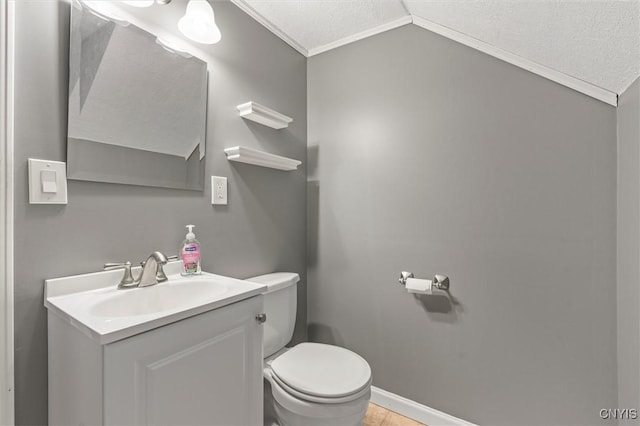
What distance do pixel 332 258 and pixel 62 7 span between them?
5.32 feet

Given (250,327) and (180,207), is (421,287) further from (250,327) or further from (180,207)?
(180,207)

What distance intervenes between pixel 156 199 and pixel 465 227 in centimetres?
143

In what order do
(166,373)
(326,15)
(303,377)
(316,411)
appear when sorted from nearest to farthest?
(166,373) < (316,411) < (303,377) < (326,15)

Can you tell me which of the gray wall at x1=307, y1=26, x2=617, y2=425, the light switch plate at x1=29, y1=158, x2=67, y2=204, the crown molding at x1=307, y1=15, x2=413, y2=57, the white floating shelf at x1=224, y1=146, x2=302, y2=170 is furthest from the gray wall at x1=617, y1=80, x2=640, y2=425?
the light switch plate at x1=29, y1=158, x2=67, y2=204

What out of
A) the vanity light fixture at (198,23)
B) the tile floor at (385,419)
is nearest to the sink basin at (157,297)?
the vanity light fixture at (198,23)

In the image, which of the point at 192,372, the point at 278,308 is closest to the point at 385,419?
the point at 278,308

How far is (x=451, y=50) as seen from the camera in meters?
1.48

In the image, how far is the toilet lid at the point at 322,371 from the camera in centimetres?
114

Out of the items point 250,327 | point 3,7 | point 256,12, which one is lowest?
point 250,327

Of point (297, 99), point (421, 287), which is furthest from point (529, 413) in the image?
point (297, 99)

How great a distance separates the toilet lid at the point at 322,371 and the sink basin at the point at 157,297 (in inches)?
19.0

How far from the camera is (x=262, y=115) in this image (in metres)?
1.52

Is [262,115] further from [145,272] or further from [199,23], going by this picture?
[145,272]

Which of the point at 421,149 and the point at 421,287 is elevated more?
the point at 421,149
